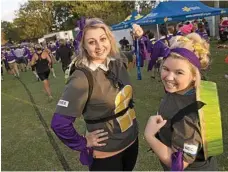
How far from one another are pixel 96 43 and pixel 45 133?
410 cm

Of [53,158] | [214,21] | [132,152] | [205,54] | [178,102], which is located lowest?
[214,21]

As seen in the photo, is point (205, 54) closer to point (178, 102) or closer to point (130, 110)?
point (178, 102)

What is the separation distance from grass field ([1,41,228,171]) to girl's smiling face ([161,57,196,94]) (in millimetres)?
2389

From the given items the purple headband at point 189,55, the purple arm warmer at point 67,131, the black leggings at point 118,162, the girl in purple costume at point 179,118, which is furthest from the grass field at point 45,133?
the purple headband at point 189,55

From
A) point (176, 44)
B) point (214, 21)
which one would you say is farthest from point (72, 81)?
point (214, 21)

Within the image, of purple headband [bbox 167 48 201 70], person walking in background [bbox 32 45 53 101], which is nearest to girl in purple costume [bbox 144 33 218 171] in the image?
purple headband [bbox 167 48 201 70]

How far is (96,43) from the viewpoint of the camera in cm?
206

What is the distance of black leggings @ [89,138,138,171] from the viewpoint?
2141mm

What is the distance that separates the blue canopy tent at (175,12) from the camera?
34.8ft

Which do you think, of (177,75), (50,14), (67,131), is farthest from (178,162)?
(50,14)

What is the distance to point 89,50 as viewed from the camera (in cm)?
206

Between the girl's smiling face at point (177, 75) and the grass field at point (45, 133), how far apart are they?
7.84ft

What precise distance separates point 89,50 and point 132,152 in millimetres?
824

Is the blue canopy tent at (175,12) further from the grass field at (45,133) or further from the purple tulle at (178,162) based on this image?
the purple tulle at (178,162)
